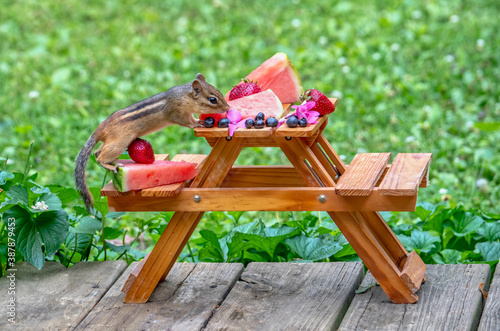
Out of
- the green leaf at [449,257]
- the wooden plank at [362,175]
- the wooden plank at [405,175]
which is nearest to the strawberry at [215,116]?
the wooden plank at [362,175]

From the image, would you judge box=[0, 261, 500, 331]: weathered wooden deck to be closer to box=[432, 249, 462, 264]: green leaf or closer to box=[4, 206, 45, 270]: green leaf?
box=[4, 206, 45, 270]: green leaf

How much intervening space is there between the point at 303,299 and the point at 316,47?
4.34m

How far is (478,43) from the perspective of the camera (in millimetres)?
6312

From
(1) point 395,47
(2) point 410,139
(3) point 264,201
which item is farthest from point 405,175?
(1) point 395,47

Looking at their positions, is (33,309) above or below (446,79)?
below

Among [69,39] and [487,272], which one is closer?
[487,272]

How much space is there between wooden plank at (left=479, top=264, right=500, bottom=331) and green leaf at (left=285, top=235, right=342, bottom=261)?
687 mm

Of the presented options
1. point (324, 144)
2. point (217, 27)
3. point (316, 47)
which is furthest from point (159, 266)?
point (217, 27)

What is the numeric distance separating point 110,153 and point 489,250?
1796 mm

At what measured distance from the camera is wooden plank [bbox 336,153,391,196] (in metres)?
2.54

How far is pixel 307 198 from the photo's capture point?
8.59ft

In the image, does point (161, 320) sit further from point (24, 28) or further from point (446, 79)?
point (24, 28)

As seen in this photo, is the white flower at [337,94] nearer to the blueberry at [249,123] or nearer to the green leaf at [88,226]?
the green leaf at [88,226]

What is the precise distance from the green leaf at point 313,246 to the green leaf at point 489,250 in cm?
67
